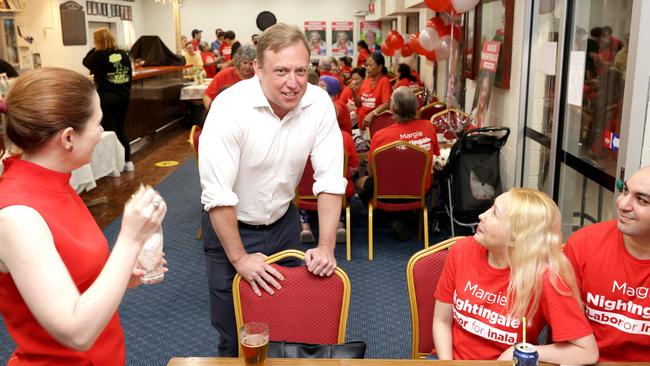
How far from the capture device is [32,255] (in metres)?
1.18

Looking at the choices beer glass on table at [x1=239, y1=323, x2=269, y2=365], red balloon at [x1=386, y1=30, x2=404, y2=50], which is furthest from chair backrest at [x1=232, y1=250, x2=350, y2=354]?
red balloon at [x1=386, y1=30, x2=404, y2=50]

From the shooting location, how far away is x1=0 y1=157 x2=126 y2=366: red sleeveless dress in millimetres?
1294

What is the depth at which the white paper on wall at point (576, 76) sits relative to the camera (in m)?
3.50

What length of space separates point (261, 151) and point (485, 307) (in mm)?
927

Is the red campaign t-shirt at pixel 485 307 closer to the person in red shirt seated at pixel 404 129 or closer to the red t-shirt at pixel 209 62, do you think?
the person in red shirt seated at pixel 404 129

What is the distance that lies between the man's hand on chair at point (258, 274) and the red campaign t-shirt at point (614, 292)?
3.31 ft

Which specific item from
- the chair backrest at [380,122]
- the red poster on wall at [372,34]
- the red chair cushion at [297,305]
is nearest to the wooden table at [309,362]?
the red chair cushion at [297,305]

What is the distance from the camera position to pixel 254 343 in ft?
5.16

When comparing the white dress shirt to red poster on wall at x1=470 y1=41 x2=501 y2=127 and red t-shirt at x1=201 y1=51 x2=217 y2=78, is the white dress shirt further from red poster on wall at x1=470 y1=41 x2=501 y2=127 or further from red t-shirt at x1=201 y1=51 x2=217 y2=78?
red t-shirt at x1=201 y1=51 x2=217 y2=78

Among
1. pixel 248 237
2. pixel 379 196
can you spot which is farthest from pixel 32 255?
pixel 379 196

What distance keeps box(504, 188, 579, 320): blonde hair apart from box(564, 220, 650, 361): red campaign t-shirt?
0.62 ft

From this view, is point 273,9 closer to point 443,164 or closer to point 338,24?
point 338,24

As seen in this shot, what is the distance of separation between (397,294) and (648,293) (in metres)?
2.11

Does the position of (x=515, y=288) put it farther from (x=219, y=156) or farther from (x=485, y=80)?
(x=485, y=80)
